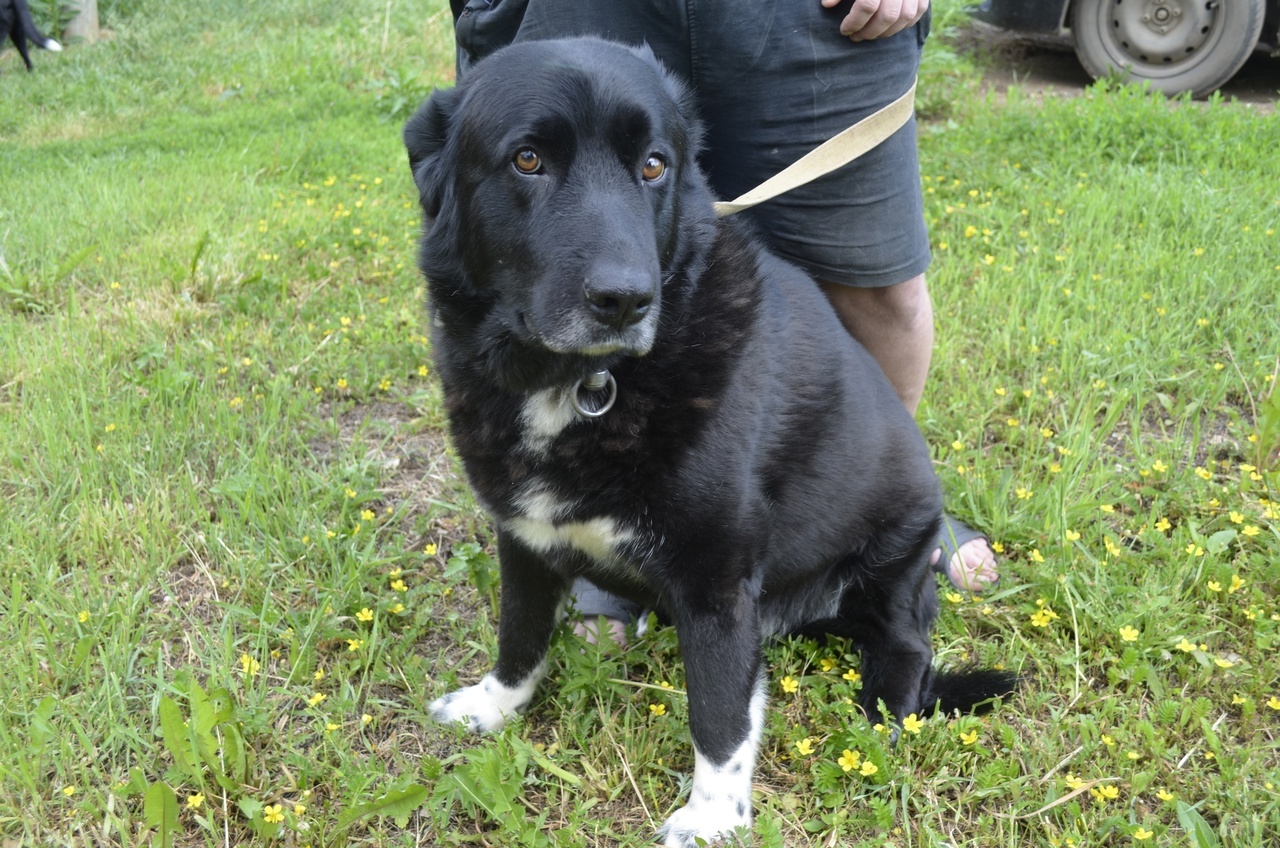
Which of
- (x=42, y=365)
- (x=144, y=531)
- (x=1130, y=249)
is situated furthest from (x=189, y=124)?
(x=1130, y=249)

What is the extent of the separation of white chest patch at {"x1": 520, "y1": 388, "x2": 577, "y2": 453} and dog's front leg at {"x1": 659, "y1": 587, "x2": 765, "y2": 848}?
16.8 inches

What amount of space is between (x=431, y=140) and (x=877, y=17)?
1.00 meters

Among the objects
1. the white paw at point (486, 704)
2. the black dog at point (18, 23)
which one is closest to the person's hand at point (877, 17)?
the white paw at point (486, 704)

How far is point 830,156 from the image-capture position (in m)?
2.12

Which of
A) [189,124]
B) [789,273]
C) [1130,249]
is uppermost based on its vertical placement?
[789,273]

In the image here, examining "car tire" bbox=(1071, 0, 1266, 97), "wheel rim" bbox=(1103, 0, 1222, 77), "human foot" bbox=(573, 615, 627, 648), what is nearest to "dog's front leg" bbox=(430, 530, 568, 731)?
"human foot" bbox=(573, 615, 627, 648)

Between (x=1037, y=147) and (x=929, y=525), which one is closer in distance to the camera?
(x=929, y=525)

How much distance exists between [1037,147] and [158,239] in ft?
13.9

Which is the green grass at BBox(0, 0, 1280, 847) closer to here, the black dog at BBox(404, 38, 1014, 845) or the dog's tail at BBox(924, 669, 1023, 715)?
A: the dog's tail at BBox(924, 669, 1023, 715)

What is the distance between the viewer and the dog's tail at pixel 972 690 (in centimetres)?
210

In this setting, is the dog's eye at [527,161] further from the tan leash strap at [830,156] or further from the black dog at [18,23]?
the black dog at [18,23]

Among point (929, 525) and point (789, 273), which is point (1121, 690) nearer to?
point (929, 525)

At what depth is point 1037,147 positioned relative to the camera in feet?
16.2

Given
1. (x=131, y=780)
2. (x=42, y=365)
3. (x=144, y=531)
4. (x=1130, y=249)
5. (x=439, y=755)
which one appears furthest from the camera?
(x=1130, y=249)
